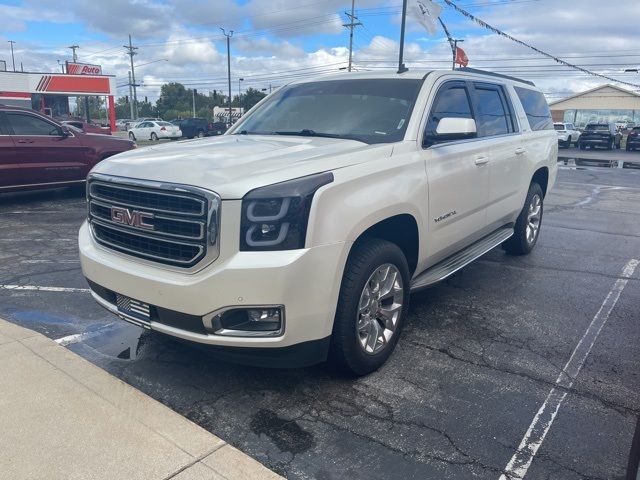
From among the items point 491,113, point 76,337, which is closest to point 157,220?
point 76,337

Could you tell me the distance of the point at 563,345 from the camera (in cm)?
413

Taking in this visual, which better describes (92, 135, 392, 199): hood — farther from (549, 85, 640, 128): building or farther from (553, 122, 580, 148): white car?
(549, 85, 640, 128): building

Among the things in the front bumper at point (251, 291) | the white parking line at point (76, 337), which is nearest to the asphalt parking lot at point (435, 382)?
the white parking line at point (76, 337)

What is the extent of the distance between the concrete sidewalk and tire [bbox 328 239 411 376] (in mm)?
893

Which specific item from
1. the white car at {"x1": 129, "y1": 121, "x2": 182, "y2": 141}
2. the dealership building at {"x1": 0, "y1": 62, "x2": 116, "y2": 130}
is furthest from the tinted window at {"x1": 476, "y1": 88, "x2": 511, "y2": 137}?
the white car at {"x1": 129, "y1": 121, "x2": 182, "y2": 141}

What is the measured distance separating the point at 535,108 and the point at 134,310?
547 cm

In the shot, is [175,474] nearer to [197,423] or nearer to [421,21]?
[197,423]

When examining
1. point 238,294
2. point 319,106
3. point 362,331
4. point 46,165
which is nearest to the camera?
point 238,294

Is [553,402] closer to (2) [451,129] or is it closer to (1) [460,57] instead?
(2) [451,129]

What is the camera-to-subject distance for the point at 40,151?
1003 centimetres

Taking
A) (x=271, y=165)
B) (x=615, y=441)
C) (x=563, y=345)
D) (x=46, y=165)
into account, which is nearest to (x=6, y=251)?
(x=46, y=165)

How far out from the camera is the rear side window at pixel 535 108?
20.8 feet

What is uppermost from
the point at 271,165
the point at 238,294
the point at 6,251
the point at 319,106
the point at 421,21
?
the point at 421,21

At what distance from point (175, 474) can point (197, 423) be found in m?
0.51
